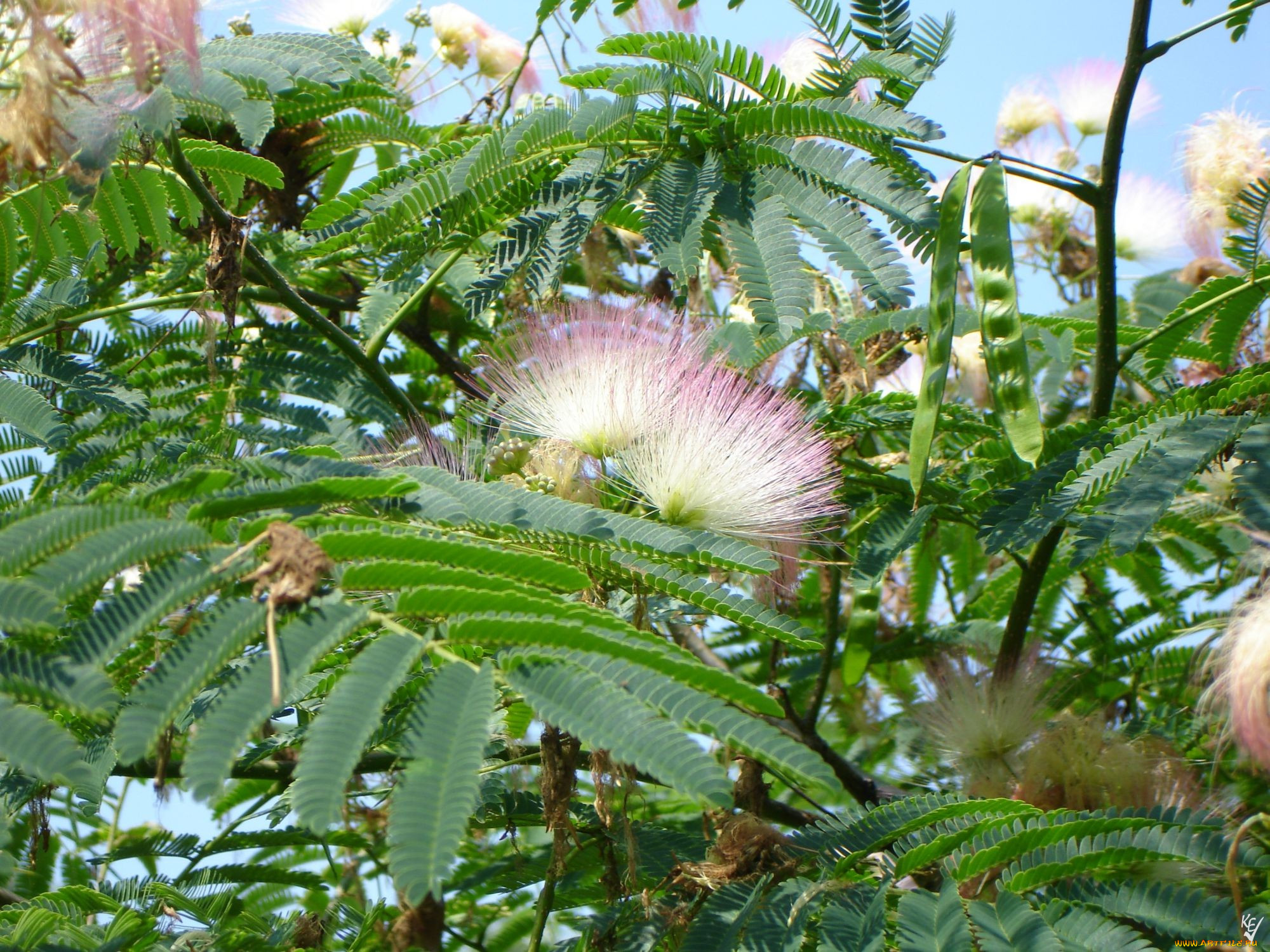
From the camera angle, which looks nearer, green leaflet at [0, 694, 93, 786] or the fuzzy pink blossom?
green leaflet at [0, 694, 93, 786]

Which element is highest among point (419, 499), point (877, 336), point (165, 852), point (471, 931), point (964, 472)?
point (877, 336)

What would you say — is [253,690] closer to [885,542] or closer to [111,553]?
[111,553]

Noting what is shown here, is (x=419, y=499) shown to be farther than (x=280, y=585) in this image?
Yes

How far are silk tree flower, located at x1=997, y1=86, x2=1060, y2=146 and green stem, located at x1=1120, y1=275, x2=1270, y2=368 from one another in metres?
2.86

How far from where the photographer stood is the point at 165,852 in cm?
279

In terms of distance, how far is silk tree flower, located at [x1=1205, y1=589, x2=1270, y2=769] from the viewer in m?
2.22

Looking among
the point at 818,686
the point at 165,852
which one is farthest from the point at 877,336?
the point at 165,852

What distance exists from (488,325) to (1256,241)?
2.20 m

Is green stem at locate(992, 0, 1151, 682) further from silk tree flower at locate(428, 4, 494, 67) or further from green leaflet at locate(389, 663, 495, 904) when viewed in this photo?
silk tree flower at locate(428, 4, 494, 67)

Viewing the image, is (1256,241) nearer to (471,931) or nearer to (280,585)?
(280,585)

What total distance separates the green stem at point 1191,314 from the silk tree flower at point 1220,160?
158 cm

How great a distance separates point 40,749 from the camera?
4.11 ft

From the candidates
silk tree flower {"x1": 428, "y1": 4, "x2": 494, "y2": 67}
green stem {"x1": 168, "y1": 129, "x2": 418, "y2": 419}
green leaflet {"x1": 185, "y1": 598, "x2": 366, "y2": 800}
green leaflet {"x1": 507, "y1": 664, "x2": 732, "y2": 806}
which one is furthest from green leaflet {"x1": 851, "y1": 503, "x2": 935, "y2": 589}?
silk tree flower {"x1": 428, "y1": 4, "x2": 494, "y2": 67}

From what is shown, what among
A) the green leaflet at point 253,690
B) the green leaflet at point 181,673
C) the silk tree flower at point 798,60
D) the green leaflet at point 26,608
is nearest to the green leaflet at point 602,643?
the green leaflet at point 253,690
